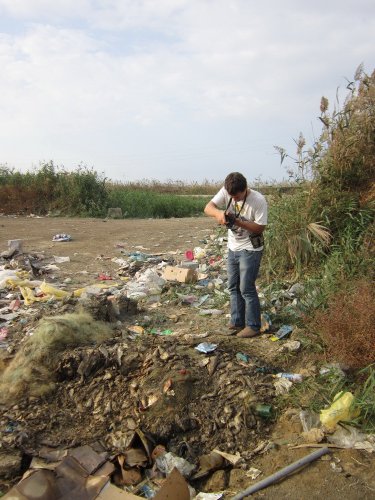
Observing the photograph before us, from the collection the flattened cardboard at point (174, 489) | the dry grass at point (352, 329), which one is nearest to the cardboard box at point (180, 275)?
the dry grass at point (352, 329)

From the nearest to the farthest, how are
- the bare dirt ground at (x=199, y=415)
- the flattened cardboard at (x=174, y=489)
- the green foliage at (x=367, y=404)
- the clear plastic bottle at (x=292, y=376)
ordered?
the flattened cardboard at (x=174, y=489), the bare dirt ground at (x=199, y=415), the green foliage at (x=367, y=404), the clear plastic bottle at (x=292, y=376)

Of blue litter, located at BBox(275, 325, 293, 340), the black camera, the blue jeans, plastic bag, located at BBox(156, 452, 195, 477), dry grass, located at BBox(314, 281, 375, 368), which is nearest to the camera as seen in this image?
plastic bag, located at BBox(156, 452, 195, 477)

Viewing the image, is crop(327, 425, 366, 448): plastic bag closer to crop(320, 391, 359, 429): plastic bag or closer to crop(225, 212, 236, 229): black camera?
crop(320, 391, 359, 429): plastic bag

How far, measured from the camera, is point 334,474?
2455 millimetres

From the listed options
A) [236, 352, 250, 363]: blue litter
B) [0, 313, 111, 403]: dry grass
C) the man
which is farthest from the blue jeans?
[0, 313, 111, 403]: dry grass

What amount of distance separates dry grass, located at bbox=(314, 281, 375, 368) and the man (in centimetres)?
58

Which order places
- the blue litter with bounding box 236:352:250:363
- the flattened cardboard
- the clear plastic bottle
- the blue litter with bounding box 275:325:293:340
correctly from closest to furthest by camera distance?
the flattened cardboard < the clear plastic bottle < the blue litter with bounding box 236:352:250:363 < the blue litter with bounding box 275:325:293:340

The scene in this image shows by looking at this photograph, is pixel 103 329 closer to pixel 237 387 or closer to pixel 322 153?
pixel 237 387

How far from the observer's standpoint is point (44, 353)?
3545 millimetres

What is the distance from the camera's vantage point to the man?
360 cm

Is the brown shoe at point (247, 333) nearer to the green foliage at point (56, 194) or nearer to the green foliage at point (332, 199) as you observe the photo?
the green foliage at point (332, 199)

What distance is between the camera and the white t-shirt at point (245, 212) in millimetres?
3645

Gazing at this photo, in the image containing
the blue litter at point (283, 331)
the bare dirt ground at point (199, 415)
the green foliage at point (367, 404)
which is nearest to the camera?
the bare dirt ground at point (199, 415)

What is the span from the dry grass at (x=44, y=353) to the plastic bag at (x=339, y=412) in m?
1.81
